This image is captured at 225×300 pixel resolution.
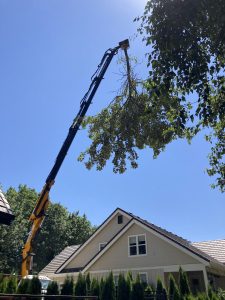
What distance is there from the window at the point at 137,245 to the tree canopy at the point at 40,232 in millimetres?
16825

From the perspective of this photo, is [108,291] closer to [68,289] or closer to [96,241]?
[68,289]

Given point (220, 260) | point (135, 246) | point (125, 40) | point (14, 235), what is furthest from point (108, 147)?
point (14, 235)

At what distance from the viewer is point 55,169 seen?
52.4ft

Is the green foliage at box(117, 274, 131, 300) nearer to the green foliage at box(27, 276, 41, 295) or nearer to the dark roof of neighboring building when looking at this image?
the green foliage at box(27, 276, 41, 295)

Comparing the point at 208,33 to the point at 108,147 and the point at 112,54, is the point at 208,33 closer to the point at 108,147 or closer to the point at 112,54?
the point at 108,147

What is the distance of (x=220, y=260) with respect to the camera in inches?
880

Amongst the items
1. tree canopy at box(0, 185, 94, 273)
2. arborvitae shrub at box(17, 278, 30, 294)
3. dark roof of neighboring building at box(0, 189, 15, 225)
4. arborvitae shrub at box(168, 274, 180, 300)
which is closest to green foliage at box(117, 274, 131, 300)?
arborvitae shrub at box(168, 274, 180, 300)

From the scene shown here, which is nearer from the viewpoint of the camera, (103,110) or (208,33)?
(208,33)

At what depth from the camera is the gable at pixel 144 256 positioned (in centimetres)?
1948

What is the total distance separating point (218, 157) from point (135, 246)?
13.2 meters

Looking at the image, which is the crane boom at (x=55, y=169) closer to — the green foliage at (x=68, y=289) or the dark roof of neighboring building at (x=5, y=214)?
the green foliage at (x=68, y=289)

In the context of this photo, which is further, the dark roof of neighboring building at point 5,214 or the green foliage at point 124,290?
the green foliage at point 124,290

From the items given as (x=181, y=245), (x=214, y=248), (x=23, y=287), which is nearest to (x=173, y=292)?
(x=23, y=287)

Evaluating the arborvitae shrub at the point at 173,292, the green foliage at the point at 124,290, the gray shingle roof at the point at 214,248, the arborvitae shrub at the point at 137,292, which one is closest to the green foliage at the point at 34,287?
the green foliage at the point at 124,290
